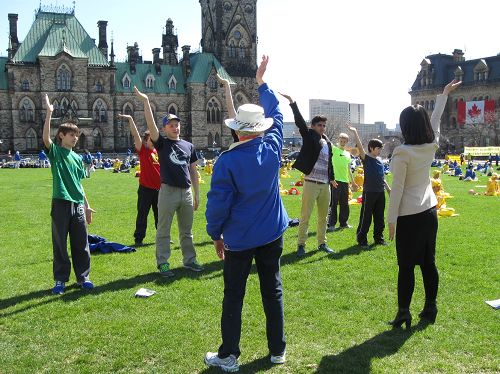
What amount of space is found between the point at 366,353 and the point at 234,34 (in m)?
65.8

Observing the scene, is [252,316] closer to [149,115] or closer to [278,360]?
[278,360]

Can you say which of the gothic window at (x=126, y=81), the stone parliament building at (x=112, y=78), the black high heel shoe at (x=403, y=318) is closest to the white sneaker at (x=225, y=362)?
the black high heel shoe at (x=403, y=318)

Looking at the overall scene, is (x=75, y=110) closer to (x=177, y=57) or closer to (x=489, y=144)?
(x=177, y=57)

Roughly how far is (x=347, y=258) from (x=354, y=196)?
35.8ft

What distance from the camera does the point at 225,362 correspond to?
14.6 feet

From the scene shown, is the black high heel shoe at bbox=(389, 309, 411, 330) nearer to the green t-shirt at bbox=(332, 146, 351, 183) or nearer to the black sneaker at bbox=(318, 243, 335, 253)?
the black sneaker at bbox=(318, 243, 335, 253)

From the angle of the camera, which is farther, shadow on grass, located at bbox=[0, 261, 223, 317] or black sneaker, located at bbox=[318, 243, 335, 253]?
black sneaker, located at bbox=[318, 243, 335, 253]

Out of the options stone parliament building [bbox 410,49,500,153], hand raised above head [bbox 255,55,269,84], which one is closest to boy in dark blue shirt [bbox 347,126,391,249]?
hand raised above head [bbox 255,55,269,84]

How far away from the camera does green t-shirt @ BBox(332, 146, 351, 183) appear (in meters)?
11.1

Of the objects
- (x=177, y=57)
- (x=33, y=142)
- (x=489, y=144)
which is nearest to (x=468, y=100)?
(x=489, y=144)

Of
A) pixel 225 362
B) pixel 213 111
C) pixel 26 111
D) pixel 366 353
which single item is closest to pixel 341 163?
pixel 366 353

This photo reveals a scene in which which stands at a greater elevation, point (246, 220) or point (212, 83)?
point (212, 83)

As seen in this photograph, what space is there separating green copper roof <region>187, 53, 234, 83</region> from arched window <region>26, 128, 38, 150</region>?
19.5 m

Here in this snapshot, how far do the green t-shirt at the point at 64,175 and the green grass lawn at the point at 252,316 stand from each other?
1302 mm
